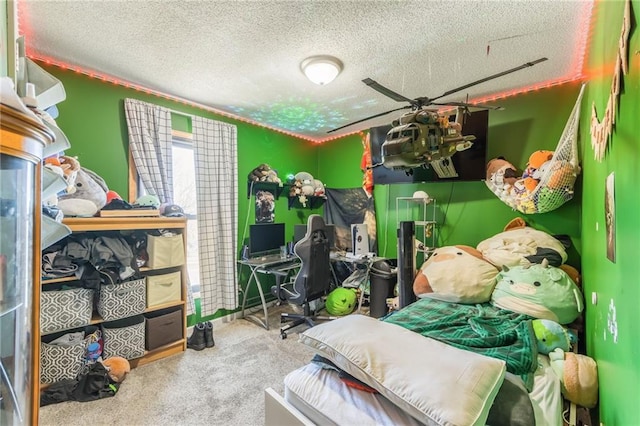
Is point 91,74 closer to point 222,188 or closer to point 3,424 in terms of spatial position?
point 222,188

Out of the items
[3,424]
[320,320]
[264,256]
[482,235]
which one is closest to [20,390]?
[3,424]

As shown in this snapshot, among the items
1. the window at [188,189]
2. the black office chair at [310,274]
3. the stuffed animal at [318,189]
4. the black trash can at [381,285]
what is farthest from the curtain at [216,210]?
the black trash can at [381,285]

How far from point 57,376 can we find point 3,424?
5.01 feet

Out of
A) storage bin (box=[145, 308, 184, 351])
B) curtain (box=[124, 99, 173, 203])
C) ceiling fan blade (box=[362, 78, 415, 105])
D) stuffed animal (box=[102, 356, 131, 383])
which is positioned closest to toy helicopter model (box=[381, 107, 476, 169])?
ceiling fan blade (box=[362, 78, 415, 105])

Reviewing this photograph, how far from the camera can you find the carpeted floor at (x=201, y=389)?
1823 mm

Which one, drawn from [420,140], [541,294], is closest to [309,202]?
[420,140]

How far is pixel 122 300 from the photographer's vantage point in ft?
7.59

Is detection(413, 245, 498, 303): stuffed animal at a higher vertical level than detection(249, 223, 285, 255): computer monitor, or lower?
lower

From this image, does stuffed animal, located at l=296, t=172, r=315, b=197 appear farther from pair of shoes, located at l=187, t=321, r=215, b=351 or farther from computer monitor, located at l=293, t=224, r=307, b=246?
pair of shoes, located at l=187, t=321, r=215, b=351

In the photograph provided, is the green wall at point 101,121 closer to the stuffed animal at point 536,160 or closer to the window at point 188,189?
the window at point 188,189

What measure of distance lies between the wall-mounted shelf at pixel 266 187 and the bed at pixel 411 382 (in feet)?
8.32

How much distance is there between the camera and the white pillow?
37.7 inches

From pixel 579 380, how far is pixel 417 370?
1054 millimetres

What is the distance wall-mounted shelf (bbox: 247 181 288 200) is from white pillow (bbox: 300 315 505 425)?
8.44ft
